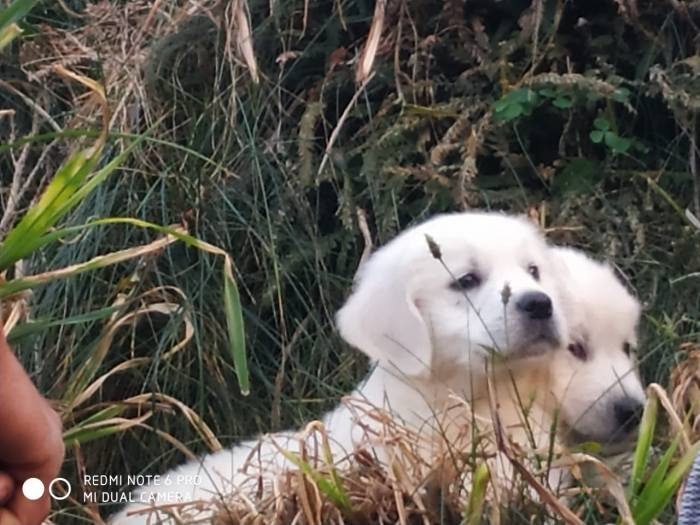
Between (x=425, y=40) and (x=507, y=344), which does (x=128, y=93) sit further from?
(x=507, y=344)

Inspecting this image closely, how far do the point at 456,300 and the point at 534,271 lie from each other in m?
0.19

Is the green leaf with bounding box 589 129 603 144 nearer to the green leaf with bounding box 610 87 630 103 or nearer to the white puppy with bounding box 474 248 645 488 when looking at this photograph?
the green leaf with bounding box 610 87 630 103

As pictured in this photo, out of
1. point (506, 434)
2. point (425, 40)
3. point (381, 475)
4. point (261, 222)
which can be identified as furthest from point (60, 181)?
point (425, 40)

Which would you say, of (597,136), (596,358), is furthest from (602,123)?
(596,358)

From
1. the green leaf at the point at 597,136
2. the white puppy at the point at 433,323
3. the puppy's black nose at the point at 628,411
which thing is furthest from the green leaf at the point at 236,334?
the green leaf at the point at 597,136

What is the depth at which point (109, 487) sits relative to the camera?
10.2 feet

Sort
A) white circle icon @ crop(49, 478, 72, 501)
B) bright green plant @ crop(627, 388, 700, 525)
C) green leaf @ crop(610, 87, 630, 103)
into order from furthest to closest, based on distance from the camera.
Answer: green leaf @ crop(610, 87, 630, 103), white circle icon @ crop(49, 478, 72, 501), bright green plant @ crop(627, 388, 700, 525)

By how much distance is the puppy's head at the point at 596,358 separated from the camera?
8.79 feet

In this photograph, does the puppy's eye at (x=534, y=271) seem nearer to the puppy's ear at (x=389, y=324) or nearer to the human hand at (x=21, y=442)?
the puppy's ear at (x=389, y=324)

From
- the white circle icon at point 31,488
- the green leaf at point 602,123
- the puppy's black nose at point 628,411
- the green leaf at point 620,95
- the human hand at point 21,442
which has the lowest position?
the puppy's black nose at point 628,411

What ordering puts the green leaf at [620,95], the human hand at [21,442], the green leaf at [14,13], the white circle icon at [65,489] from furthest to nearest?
1. the green leaf at [620,95]
2. the white circle icon at [65,489]
3. the green leaf at [14,13]
4. the human hand at [21,442]

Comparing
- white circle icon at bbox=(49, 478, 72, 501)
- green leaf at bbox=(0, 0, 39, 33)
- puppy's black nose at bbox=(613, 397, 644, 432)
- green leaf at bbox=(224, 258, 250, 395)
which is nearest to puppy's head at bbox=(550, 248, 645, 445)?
puppy's black nose at bbox=(613, 397, 644, 432)

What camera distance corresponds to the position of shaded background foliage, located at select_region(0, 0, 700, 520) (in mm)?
3301

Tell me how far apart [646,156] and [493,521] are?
1795mm
